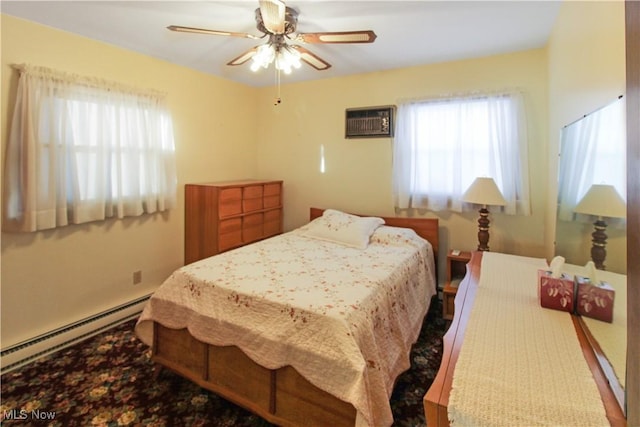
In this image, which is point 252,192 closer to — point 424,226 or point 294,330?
point 424,226

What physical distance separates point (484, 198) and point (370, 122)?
1481 millimetres

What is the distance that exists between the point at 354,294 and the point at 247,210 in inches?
83.4

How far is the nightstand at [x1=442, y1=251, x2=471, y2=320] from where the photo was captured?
266cm

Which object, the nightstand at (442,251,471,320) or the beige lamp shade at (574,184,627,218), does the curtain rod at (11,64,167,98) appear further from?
the beige lamp shade at (574,184,627,218)

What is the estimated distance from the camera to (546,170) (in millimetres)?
2768

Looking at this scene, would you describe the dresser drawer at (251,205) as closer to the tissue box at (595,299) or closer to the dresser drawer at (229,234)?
the dresser drawer at (229,234)

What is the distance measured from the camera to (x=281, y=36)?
211cm

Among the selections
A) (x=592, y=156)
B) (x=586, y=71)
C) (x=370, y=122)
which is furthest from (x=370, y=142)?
(x=592, y=156)

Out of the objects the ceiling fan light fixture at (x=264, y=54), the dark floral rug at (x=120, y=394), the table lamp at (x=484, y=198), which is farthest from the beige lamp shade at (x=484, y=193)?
the ceiling fan light fixture at (x=264, y=54)

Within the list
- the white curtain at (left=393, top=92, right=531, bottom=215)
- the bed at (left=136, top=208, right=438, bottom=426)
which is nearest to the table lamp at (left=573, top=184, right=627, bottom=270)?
the bed at (left=136, top=208, right=438, bottom=426)

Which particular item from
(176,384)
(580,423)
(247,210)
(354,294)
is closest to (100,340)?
(176,384)

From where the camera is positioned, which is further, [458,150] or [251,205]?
[251,205]

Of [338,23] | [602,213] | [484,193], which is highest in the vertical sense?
[338,23]

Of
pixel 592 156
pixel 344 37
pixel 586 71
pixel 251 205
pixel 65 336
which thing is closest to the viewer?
pixel 592 156
